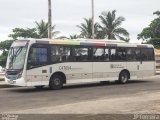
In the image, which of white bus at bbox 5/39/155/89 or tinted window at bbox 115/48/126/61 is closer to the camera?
white bus at bbox 5/39/155/89

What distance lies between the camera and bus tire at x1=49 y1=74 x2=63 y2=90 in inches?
854

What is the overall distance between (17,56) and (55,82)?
246cm

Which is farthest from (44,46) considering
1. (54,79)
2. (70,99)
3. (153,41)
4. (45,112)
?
(153,41)

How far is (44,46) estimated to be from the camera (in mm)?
21266

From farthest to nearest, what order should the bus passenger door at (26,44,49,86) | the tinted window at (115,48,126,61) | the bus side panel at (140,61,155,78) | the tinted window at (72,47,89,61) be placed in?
the bus side panel at (140,61,155,78) → the tinted window at (115,48,126,61) → the tinted window at (72,47,89,61) → the bus passenger door at (26,44,49,86)

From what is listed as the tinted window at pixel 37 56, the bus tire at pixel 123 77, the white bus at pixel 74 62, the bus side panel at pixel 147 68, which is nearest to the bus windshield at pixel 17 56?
the white bus at pixel 74 62

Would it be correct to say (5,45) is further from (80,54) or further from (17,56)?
(17,56)

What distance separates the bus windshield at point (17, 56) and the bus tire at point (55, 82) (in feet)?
6.62

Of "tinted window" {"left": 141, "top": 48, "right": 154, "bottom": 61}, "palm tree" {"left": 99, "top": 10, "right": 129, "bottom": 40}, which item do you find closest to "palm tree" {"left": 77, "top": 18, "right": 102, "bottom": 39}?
"palm tree" {"left": 99, "top": 10, "right": 129, "bottom": 40}

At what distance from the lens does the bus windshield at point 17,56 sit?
810 inches

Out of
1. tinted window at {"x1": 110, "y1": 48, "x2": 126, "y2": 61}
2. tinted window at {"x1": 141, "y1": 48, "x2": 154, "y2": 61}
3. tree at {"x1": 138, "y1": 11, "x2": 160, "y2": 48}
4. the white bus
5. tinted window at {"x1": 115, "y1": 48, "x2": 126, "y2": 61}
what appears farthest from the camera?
tree at {"x1": 138, "y1": 11, "x2": 160, "y2": 48}

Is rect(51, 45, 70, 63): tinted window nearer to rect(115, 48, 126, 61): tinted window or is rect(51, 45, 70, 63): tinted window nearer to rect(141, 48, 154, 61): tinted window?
rect(115, 48, 126, 61): tinted window

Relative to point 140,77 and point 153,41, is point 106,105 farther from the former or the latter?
point 153,41

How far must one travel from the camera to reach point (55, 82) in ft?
71.7
